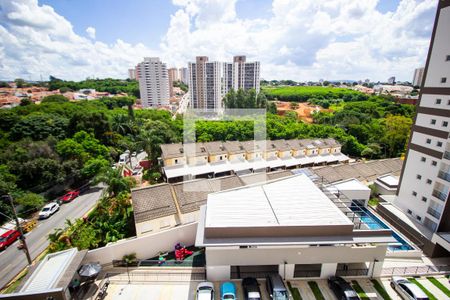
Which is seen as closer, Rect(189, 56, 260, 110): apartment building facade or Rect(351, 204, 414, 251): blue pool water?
Rect(351, 204, 414, 251): blue pool water

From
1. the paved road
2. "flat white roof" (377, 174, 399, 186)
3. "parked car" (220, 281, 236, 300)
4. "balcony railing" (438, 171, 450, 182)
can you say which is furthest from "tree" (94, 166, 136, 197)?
"flat white roof" (377, 174, 399, 186)

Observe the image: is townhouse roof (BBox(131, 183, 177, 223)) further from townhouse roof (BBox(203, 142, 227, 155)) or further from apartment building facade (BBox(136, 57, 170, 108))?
apartment building facade (BBox(136, 57, 170, 108))

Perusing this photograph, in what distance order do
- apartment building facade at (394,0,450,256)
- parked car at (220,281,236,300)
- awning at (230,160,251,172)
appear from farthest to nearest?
1. awning at (230,160,251,172)
2. apartment building facade at (394,0,450,256)
3. parked car at (220,281,236,300)

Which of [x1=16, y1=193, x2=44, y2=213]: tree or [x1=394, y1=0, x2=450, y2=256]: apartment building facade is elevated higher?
[x1=394, y1=0, x2=450, y2=256]: apartment building facade

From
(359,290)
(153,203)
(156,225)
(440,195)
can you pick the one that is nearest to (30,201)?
(153,203)

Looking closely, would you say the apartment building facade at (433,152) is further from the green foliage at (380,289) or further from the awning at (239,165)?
the awning at (239,165)

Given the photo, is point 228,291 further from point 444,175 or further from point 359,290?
point 444,175
